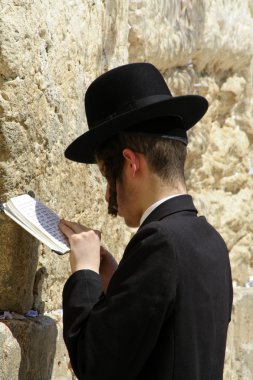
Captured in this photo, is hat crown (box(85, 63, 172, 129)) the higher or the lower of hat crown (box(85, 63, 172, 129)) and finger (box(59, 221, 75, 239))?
the higher

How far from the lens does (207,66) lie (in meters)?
5.32

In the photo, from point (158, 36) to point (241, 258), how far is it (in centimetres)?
153

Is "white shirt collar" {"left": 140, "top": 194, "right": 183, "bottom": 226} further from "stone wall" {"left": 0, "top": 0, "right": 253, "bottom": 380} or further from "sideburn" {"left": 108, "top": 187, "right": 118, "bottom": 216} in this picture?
"stone wall" {"left": 0, "top": 0, "right": 253, "bottom": 380}

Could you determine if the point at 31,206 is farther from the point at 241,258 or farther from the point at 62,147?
the point at 241,258

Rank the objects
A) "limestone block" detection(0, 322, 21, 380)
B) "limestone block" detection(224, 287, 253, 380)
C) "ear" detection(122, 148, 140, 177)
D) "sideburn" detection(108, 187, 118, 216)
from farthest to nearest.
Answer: "limestone block" detection(224, 287, 253, 380) → "limestone block" detection(0, 322, 21, 380) → "sideburn" detection(108, 187, 118, 216) → "ear" detection(122, 148, 140, 177)

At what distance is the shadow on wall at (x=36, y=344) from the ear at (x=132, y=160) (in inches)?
25.0

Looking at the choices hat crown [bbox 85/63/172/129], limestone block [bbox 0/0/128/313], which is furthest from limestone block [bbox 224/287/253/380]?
hat crown [bbox 85/63/172/129]

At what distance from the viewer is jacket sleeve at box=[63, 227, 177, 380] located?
7.50 ft

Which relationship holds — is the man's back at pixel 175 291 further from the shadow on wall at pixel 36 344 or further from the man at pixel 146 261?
the shadow on wall at pixel 36 344

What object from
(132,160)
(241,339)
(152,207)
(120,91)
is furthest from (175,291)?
(241,339)

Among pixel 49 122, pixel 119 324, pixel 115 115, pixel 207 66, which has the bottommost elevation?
pixel 207 66

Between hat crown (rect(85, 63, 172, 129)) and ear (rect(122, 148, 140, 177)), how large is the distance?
4.5 inches

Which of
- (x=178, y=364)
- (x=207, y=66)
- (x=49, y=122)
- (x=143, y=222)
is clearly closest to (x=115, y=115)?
(x=143, y=222)

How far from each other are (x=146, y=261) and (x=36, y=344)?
707 mm
